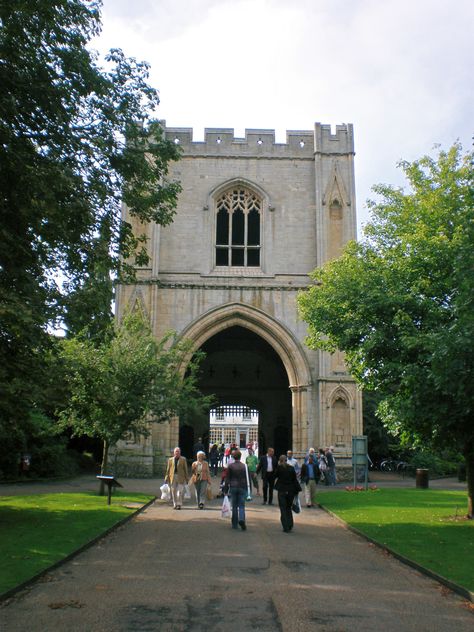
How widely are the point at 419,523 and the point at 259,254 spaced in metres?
18.4

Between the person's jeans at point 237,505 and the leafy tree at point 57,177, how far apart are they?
4269 mm

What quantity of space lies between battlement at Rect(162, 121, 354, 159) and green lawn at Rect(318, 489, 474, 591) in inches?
644

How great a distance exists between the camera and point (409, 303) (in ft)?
50.1

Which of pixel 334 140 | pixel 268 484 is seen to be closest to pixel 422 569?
pixel 268 484

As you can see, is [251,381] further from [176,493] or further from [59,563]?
[59,563]

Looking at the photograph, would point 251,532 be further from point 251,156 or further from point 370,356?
point 251,156

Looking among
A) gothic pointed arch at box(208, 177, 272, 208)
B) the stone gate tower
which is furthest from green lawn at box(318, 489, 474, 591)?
gothic pointed arch at box(208, 177, 272, 208)

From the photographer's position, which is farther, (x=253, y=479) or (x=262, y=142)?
(x=262, y=142)

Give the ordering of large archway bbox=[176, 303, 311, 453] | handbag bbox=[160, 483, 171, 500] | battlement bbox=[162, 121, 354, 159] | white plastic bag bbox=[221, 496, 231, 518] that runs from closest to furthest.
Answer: white plastic bag bbox=[221, 496, 231, 518], handbag bbox=[160, 483, 171, 500], battlement bbox=[162, 121, 354, 159], large archway bbox=[176, 303, 311, 453]

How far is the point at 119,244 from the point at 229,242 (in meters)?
17.7

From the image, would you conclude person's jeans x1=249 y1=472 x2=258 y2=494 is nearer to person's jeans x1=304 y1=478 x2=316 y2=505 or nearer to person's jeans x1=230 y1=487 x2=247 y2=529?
person's jeans x1=304 y1=478 x2=316 y2=505

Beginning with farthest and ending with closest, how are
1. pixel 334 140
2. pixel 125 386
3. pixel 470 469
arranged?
pixel 334 140 → pixel 125 386 → pixel 470 469

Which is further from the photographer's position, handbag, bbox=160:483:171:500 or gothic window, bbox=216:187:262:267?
gothic window, bbox=216:187:262:267

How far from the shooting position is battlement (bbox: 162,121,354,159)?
3072 centimetres
